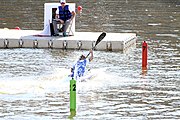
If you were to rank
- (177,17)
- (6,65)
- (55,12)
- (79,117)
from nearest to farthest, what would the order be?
(79,117), (6,65), (55,12), (177,17)

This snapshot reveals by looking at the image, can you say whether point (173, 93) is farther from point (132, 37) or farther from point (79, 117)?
point (132, 37)

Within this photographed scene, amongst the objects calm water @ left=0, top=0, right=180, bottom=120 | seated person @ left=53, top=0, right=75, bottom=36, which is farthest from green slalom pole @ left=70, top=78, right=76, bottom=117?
seated person @ left=53, top=0, right=75, bottom=36

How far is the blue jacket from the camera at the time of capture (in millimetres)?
33122

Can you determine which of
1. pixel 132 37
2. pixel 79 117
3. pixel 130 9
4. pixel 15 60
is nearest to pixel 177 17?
pixel 130 9

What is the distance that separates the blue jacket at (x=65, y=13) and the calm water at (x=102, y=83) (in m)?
1.77

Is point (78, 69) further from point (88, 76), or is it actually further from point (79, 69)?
point (88, 76)

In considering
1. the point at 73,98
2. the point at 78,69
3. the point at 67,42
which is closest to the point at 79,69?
the point at 78,69

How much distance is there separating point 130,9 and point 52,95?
32927mm

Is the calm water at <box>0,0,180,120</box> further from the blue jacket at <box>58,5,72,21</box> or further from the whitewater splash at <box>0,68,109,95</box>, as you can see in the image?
the blue jacket at <box>58,5,72,21</box>

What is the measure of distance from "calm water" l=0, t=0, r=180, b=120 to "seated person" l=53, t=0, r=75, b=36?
5.04ft

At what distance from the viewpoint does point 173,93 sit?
23.0 meters

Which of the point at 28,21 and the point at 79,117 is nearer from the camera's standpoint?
the point at 79,117

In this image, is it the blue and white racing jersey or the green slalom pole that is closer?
the green slalom pole

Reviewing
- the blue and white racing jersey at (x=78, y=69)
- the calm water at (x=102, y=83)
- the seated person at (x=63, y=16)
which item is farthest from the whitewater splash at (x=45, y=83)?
the seated person at (x=63, y=16)
